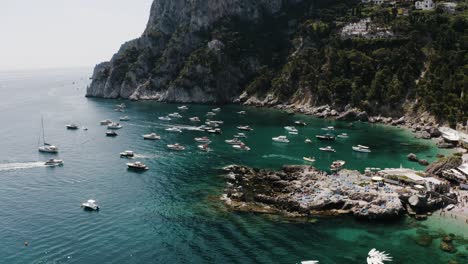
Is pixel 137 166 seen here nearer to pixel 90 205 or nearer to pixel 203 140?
pixel 90 205

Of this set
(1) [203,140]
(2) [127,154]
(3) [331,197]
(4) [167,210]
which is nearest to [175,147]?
(1) [203,140]

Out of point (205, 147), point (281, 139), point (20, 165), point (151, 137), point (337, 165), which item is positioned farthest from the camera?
point (151, 137)

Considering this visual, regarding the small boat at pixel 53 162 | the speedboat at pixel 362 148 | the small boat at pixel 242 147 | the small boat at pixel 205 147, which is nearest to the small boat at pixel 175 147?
the small boat at pixel 205 147

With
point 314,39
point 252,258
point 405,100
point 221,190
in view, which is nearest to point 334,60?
point 314,39

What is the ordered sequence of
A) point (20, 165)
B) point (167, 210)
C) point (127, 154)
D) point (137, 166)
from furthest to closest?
point (127, 154) → point (20, 165) → point (137, 166) → point (167, 210)

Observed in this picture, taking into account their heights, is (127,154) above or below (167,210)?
above

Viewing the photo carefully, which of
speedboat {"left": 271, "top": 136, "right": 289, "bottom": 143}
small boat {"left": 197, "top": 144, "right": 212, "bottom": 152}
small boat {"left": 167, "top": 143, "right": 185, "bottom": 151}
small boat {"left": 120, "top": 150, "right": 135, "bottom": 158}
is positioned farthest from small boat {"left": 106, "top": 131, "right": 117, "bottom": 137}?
speedboat {"left": 271, "top": 136, "right": 289, "bottom": 143}

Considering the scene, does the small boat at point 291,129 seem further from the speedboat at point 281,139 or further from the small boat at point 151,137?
the small boat at point 151,137
